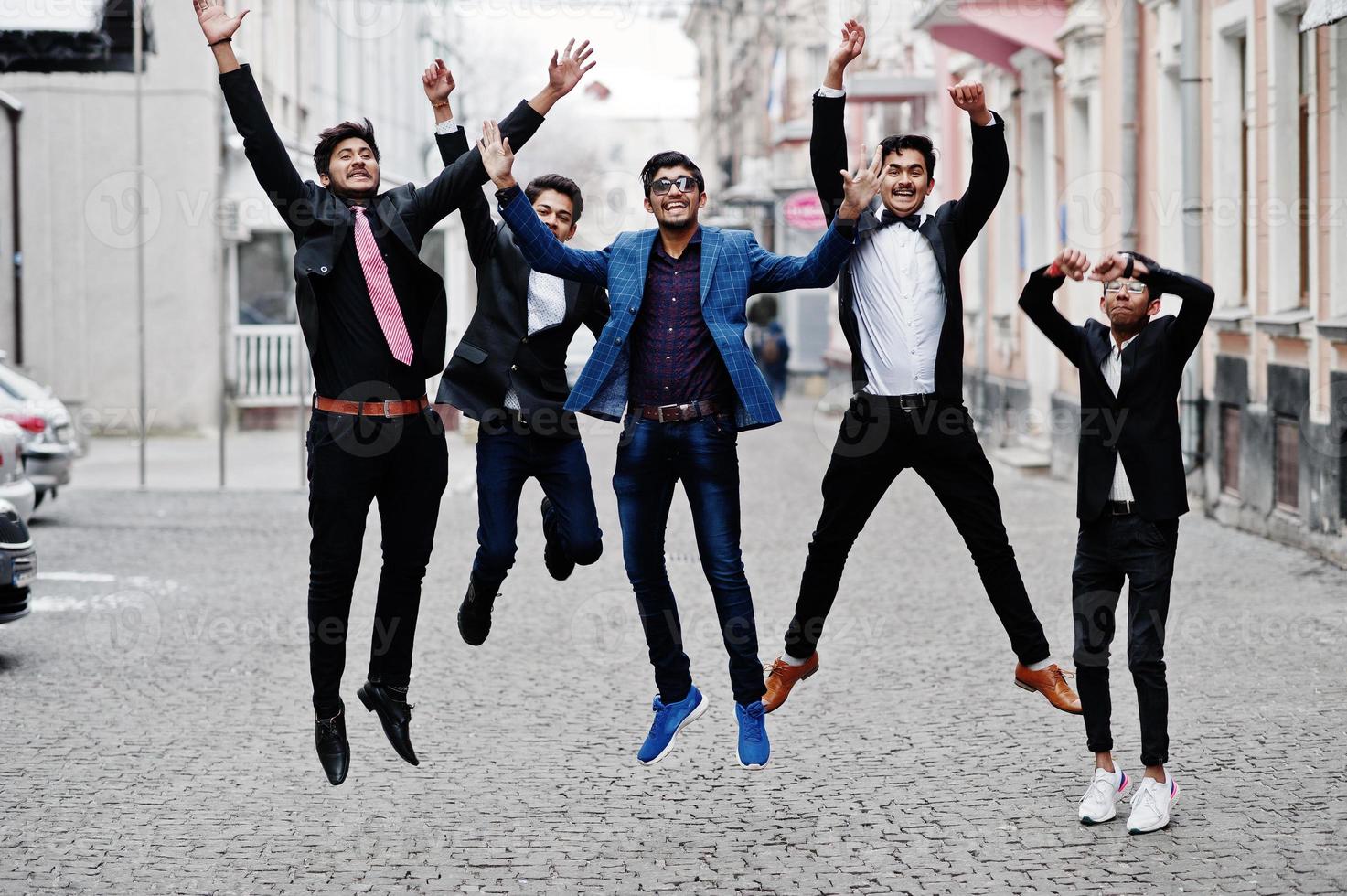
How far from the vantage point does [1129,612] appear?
20.1 ft

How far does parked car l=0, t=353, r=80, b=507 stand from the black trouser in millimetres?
10125

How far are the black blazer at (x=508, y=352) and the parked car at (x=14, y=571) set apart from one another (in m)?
3.34

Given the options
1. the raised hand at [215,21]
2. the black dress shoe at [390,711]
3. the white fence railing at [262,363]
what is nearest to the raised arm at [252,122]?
the raised hand at [215,21]

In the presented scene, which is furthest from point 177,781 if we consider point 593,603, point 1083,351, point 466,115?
point 466,115

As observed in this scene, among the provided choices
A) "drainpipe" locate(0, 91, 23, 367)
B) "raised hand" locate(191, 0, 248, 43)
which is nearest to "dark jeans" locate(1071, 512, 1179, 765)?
"raised hand" locate(191, 0, 248, 43)

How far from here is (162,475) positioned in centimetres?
2073

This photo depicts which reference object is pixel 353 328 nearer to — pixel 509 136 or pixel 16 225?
pixel 509 136

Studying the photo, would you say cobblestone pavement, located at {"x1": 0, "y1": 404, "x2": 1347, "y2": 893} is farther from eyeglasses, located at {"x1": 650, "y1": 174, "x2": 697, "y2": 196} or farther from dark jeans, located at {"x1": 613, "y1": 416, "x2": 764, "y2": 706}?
eyeglasses, located at {"x1": 650, "y1": 174, "x2": 697, "y2": 196}

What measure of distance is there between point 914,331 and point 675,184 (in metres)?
0.93

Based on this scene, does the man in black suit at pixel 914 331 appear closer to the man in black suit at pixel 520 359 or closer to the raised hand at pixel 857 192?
the raised hand at pixel 857 192

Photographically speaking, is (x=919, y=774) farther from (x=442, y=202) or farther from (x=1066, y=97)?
(x=1066, y=97)

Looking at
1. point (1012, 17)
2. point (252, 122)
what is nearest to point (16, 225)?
point (1012, 17)

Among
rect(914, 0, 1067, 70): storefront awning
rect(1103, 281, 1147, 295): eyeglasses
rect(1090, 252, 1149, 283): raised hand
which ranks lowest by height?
rect(1103, 281, 1147, 295): eyeglasses

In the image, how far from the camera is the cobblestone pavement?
5.68 metres
